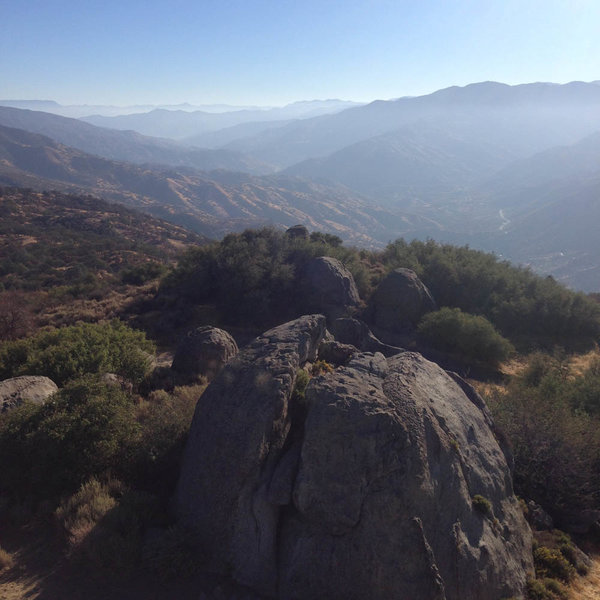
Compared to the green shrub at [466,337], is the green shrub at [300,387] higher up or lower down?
higher up

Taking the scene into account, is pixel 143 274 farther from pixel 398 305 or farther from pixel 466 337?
pixel 466 337

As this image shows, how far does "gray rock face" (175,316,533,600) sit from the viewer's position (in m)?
5.58

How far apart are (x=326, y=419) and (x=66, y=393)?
5.50 m

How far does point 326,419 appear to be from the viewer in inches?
245

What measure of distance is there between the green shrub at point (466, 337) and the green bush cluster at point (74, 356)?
1264cm

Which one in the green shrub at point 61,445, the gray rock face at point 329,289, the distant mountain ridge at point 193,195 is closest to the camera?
the green shrub at point 61,445

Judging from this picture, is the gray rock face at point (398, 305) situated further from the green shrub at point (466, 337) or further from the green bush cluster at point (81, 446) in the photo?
the green bush cluster at point (81, 446)

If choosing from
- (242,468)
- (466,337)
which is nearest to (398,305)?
(466,337)

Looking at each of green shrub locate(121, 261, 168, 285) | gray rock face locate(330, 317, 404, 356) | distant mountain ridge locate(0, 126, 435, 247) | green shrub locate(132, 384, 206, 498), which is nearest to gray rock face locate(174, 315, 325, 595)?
green shrub locate(132, 384, 206, 498)

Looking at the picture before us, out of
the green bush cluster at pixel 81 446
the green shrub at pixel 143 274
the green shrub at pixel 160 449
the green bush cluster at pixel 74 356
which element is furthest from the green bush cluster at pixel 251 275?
the green bush cluster at pixel 81 446

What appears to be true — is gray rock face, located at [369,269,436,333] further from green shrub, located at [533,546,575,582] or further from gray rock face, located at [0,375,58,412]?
gray rock face, located at [0,375,58,412]

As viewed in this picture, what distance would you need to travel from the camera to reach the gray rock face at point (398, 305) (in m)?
19.4

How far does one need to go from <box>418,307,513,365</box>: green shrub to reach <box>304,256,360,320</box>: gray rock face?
3.79m

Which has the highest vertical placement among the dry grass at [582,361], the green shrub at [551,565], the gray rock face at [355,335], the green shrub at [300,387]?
the green shrub at [300,387]
